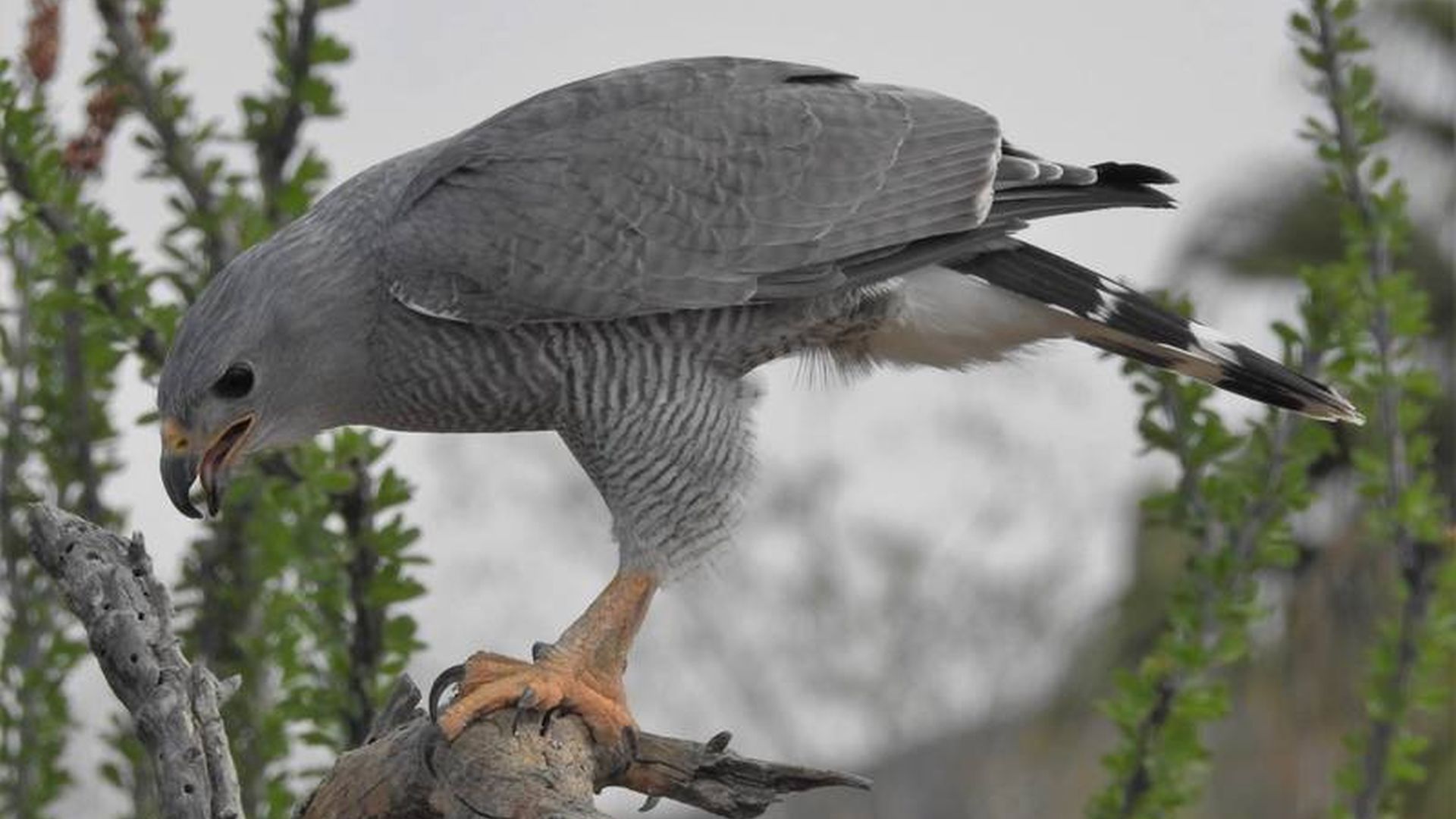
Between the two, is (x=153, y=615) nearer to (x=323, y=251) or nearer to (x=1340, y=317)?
(x=323, y=251)

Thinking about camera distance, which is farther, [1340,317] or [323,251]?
[1340,317]

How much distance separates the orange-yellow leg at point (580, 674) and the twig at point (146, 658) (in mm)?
419

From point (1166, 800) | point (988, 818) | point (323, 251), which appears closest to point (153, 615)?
point (323, 251)

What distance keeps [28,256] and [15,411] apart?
42cm

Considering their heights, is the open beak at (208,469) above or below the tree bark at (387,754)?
above

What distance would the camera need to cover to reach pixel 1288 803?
1652 centimetres

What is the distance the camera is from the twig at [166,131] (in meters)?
4.84

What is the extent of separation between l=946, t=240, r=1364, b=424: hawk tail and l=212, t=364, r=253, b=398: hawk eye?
4.87ft

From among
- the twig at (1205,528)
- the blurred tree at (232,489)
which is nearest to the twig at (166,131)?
the blurred tree at (232,489)

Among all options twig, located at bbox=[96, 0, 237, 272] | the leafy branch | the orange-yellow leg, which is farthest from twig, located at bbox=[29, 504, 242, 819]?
the leafy branch

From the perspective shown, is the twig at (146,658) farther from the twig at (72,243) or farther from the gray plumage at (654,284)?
the twig at (72,243)

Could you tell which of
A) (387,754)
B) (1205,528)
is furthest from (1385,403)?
(387,754)

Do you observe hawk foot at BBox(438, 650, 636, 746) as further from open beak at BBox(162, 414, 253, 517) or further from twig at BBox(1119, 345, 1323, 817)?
twig at BBox(1119, 345, 1323, 817)

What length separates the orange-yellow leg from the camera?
12.2 feet
